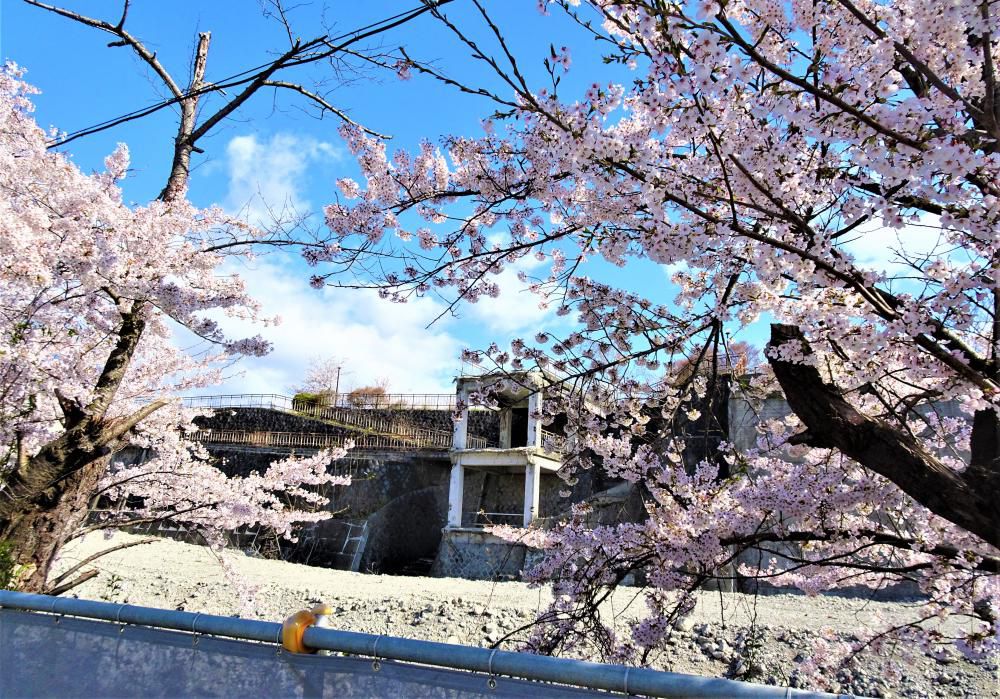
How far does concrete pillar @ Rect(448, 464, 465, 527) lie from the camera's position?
864 inches

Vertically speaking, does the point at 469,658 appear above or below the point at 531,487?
below

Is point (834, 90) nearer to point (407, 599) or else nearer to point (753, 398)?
point (753, 398)

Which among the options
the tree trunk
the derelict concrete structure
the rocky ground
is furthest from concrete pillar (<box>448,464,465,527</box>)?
the tree trunk

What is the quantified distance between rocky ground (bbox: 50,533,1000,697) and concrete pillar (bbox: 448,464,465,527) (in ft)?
15.8

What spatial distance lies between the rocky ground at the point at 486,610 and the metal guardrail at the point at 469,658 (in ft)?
13.2

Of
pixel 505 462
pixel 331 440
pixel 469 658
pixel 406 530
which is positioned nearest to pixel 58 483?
pixel 469 658

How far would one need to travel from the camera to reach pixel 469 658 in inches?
62.9

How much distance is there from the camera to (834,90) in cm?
273

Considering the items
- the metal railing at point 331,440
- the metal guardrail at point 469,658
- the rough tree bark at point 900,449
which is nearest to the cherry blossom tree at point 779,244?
the rough tree bark at point 900,449

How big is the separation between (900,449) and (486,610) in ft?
30.5

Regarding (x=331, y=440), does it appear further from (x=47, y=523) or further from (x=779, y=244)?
(x=779, y=244)

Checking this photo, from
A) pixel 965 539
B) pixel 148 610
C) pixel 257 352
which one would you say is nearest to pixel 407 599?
pixel 257 352

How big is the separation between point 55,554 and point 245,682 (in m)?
4.57

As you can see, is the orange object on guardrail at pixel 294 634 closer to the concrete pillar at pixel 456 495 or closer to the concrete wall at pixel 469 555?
the concrete wall at pixel 469 555
